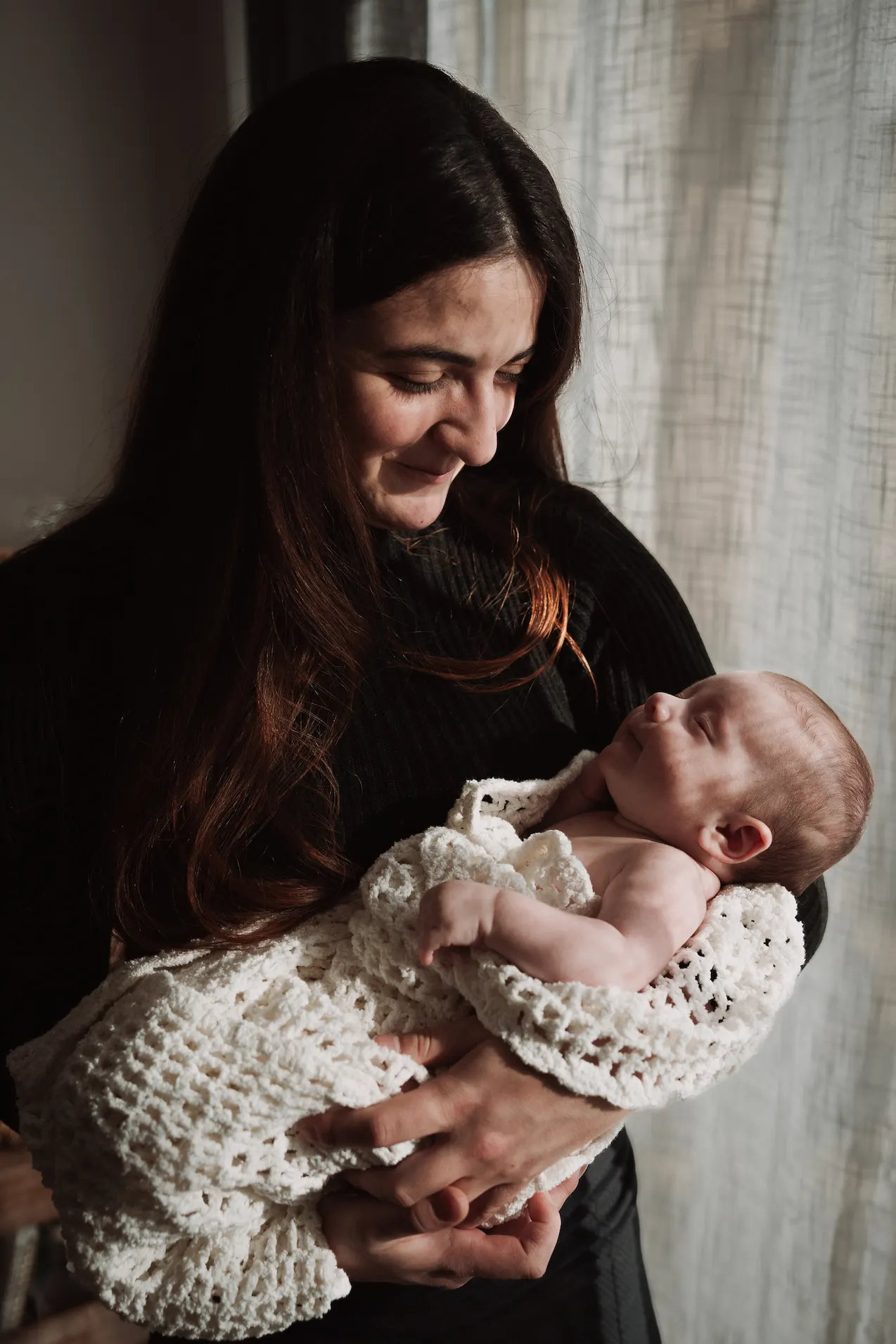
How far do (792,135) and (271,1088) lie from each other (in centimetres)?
129

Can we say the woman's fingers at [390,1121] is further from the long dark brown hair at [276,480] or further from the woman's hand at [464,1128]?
the long dark brown hair at [276,480]

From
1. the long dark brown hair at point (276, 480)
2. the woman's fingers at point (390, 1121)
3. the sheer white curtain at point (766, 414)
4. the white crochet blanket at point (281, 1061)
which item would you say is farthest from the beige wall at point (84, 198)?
the woman's fingers at point (390, 1121)

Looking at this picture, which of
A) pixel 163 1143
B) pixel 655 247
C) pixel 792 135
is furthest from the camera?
pixel 655 247

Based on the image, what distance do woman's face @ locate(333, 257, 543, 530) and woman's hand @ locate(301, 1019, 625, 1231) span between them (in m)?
0.57

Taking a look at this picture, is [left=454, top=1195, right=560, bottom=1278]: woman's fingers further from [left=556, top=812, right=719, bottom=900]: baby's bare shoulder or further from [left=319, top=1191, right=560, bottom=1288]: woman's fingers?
[left=556, top=812, right=719, bottom=900]: baby's bare shoulder

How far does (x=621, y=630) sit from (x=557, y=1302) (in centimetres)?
74

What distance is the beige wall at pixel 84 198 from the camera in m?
2.42

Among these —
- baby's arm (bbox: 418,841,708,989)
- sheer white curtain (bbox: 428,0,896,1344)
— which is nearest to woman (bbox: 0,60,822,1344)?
baby's arm (bbox: 418,841,708,989)

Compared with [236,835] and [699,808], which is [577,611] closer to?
[699,808]

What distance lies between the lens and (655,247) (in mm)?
1569

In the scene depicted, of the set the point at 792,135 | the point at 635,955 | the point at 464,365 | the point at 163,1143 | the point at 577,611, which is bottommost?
the point at 163,1143

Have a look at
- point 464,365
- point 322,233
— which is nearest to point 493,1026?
point 464,365

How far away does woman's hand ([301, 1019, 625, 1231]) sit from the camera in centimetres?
93

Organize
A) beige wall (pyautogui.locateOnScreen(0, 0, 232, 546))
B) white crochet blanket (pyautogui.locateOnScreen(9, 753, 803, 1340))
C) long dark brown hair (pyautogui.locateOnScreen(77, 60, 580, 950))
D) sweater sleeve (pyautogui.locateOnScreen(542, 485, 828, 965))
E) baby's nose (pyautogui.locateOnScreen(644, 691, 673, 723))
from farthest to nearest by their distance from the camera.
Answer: beige wall (pyautogui.locateOnScreen(0, 0, 232, 546)), sweater sleeve (pyautogui.locateOnScreen(542, 485, 828, 965)), baby's nose (pyautogui.locateOnScreen(644, 691, 673, 723)), long dark brown hair (pyautogui.locateOnScreen(77, 60, 580, 950)), white crochet blanket (pyautogui.locateOnScreen(9, 753, 803, 1340))
